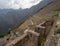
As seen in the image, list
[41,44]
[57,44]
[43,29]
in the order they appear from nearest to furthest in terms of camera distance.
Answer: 1. [57,44]
2. [41,44]
3. [43,29]

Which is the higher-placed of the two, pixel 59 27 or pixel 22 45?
pixel 59 27

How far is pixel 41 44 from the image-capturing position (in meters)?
15.6

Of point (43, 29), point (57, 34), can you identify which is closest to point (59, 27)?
point (57, 34)

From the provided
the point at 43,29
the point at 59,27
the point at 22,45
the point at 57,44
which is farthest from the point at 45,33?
the point at 57,44

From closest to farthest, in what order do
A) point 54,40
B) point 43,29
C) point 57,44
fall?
1. point 57,44
2. point 54,40
3. point 43,29

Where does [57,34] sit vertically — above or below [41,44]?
above

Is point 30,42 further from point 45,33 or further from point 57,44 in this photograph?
point 57,44

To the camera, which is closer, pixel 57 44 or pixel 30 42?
pixel 57 44

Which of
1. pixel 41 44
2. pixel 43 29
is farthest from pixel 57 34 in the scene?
pixel 43 29

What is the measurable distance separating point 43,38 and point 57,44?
5492 millimetres

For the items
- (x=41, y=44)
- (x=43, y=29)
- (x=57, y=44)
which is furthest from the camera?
(x=43, y=29)

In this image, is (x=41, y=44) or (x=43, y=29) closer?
(x=41, y=44)

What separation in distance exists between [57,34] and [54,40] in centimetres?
47

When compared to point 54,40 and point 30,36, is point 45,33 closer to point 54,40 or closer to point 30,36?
point 30,36
